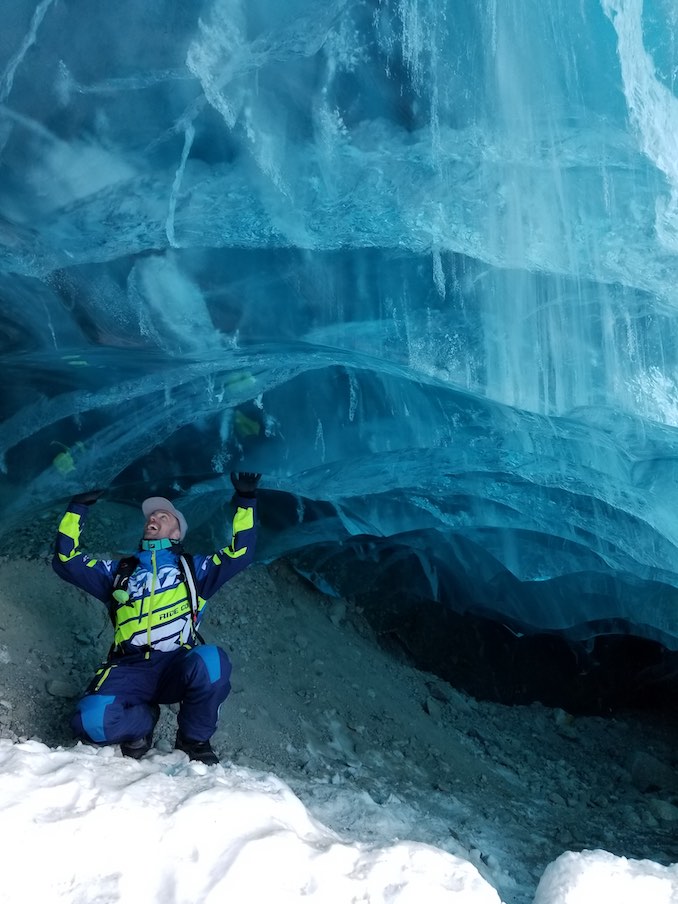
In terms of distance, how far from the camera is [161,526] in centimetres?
327

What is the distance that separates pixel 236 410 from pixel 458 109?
6.18ft

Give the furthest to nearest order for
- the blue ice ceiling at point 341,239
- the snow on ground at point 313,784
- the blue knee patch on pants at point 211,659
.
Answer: the blue knee patch on pants at point 211,659, the blue ice ceiling at point 341,239, the snow on ground at point 313,784

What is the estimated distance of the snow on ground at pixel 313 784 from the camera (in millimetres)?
1882

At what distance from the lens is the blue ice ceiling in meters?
2.66

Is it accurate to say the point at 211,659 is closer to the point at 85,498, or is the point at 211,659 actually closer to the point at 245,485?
the point at 245,485

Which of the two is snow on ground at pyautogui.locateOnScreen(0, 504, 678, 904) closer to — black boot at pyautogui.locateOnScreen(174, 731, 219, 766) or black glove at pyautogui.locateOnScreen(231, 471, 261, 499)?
black boot at pyautogui.locateOnScreen(174, 731, 219, 766)

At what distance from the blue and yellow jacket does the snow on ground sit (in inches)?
18.2

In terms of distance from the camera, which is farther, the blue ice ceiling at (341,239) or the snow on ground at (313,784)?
the blue ice ceiling at (341,239)

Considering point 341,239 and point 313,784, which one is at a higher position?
point 341,239

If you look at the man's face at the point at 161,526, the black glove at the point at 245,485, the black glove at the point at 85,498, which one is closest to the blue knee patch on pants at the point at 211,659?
the man's face at the point at 161,526

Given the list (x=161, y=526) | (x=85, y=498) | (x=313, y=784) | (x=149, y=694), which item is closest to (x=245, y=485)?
(x=161, y=526)

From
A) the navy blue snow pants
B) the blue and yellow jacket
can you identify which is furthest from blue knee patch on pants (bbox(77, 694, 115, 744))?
the blue and yellow jacket

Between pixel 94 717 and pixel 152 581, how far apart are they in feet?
1.81

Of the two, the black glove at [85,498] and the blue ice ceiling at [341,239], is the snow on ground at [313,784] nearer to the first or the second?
the black glove at [85,498]
